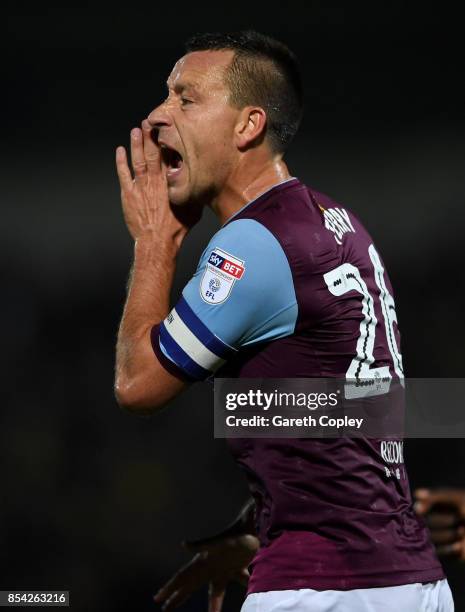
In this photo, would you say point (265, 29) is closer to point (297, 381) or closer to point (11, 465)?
point (11, 465)

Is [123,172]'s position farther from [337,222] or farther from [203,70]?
[337,222]

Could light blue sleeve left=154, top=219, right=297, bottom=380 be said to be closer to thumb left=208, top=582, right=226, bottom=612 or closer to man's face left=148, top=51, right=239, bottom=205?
man's face left=148, top=51, right=239, bottom=205

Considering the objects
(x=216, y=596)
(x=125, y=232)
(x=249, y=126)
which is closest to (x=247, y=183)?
(x=249, y=126)

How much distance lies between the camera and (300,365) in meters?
1.87

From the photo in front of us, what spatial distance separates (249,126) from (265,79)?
12 cm

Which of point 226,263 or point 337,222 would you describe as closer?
point 226,263

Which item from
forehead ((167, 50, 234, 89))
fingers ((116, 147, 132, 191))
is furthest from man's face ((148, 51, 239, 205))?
fingers ((116, 147, 132, 191))

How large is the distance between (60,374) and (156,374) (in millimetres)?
3088

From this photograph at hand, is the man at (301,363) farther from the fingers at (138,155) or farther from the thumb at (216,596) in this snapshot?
the thumb at (216,596)

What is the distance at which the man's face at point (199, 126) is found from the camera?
7.03ft

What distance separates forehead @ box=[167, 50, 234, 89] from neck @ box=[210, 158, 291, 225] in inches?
7.7

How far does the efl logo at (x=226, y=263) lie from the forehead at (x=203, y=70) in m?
0.49

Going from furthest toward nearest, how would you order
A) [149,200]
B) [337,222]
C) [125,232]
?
[125,232] → [149,200] → [337,222]

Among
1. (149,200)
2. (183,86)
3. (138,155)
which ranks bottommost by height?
(149,200)
